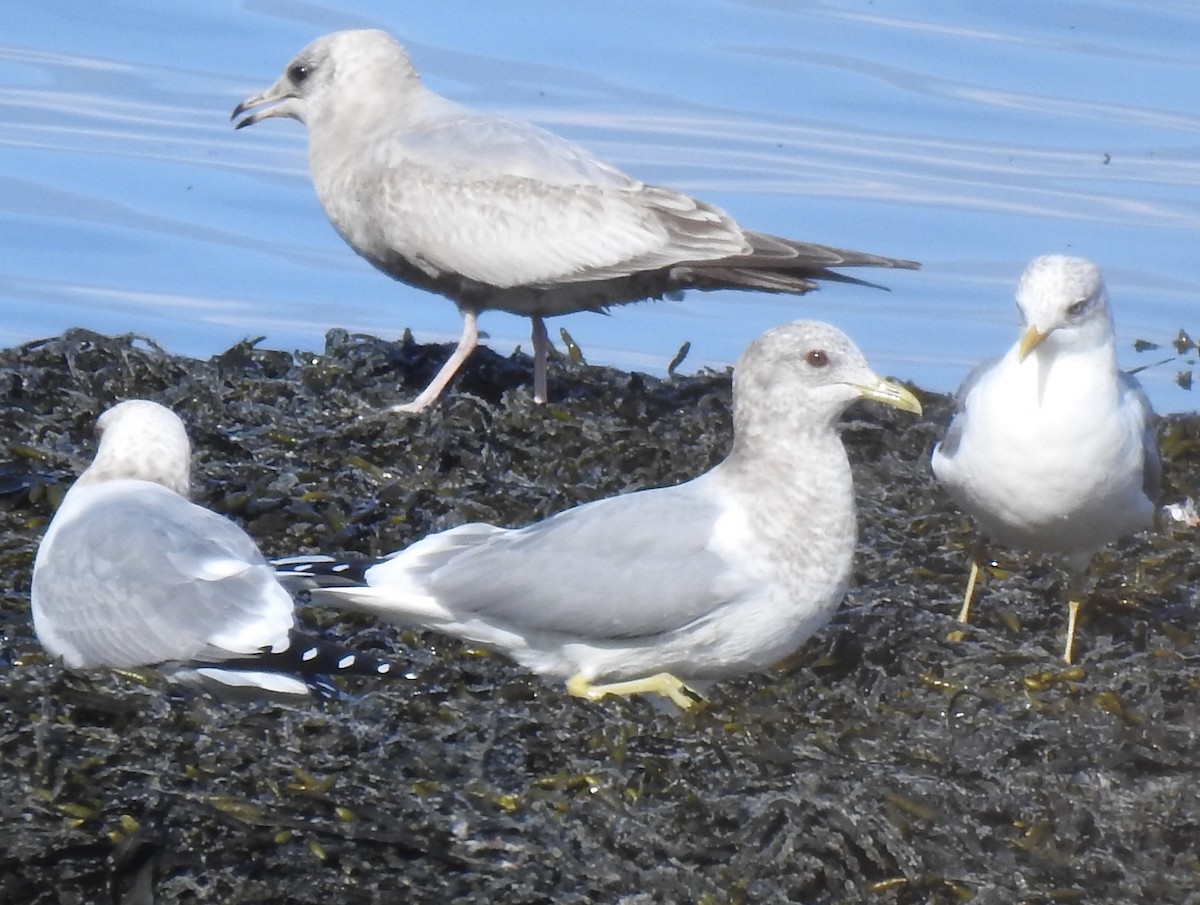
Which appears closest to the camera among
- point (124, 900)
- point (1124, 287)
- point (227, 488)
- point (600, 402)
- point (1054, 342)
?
point (124, 900)

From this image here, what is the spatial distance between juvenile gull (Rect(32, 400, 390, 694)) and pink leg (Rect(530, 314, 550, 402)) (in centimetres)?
231

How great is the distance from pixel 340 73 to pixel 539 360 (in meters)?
1.63

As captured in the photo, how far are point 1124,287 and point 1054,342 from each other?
7372mm

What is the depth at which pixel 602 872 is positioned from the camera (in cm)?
347

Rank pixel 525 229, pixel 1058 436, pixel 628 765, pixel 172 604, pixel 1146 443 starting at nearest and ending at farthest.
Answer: pixel 628 765, pixel 172 604, pixel 1058 436, pixel 1146 443, pixel 525 229

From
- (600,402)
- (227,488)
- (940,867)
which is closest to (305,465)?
(227,488)

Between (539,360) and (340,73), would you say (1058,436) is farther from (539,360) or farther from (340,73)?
(340,73)

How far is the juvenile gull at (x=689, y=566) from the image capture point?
13.3ft

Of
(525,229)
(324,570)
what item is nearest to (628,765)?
(324,570)

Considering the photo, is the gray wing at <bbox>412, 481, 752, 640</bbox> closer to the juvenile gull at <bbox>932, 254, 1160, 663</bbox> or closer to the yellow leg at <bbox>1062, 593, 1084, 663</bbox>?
the juvenile gull at <bbox>932, 254, 1160, 663</bbox>

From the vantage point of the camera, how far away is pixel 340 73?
739 centimetres

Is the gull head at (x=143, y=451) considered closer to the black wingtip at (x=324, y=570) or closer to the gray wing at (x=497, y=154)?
the black wingtip at (x=324, y=570)

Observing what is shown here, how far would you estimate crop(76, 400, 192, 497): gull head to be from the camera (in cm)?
463

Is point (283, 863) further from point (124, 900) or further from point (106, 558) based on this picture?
point (106, 558)
